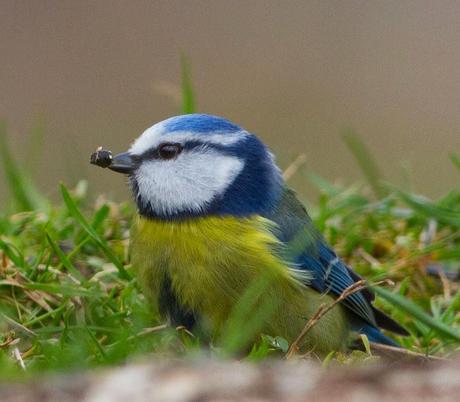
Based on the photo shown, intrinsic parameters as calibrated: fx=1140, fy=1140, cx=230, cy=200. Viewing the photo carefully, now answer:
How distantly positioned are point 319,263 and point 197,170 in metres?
0.55

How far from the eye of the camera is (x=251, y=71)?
10430 millimetres

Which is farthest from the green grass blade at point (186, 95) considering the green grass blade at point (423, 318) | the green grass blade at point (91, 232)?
the green grass blade at point (423, 318)

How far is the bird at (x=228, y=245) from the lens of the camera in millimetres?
3713

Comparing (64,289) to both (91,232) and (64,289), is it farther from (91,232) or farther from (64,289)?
(91,232)

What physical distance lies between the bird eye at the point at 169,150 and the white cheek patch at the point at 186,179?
2 cm

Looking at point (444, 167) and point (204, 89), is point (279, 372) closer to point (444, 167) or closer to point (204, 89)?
point (444, 167)

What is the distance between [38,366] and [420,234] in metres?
2.09

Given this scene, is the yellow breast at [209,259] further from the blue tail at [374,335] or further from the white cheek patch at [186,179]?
the blue tail at [374,335]

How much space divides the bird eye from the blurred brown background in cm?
452

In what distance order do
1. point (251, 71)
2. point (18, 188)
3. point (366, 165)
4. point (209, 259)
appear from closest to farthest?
1. point (209, 259)
2. point (18, 188)
3. point (366, 165)
4. point (251, 71)

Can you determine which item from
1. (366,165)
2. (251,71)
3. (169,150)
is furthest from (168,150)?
(251,71)

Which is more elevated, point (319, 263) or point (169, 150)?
point (169, 150)

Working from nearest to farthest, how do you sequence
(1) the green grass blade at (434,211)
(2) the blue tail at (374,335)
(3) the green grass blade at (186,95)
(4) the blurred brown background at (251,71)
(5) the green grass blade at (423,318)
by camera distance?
(5) the green grass blade at (423,318) → (2) the blue tail at (374,335) → (1) the green grass blade at (434,211) → (3) the green grass blade at (186,95) → (4) the blurred brown background at (251,71)

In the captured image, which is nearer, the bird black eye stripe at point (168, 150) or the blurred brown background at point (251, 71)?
the bird black eye stripe at point (168, 150)
